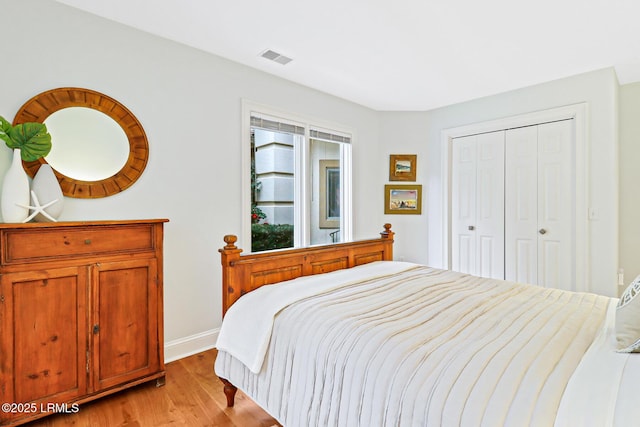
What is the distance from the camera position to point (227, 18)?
2203mm

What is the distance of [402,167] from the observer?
4324 mm

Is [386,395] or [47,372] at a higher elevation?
[386,395]

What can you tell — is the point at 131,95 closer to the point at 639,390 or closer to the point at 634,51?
the point at 639,390

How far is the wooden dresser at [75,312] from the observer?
1596mm

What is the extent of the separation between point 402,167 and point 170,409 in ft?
12.1

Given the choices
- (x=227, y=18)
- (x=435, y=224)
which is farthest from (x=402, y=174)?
(x=227, y=18)

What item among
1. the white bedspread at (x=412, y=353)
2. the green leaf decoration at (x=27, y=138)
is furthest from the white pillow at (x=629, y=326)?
the green leaf decoration at (x=27, y=138)

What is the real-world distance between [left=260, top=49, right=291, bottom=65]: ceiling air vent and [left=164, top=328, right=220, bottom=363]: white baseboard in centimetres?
250

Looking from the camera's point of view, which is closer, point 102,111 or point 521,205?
point 102,111

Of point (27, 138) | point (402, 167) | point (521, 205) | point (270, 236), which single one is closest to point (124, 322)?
point (27, 138)

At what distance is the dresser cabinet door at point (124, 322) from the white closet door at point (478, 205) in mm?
3562

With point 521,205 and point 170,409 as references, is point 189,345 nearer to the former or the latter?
point 170,409

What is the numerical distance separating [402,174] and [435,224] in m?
0.82

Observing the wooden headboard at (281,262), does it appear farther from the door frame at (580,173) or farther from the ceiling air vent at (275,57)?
the door frame at (580,173)
